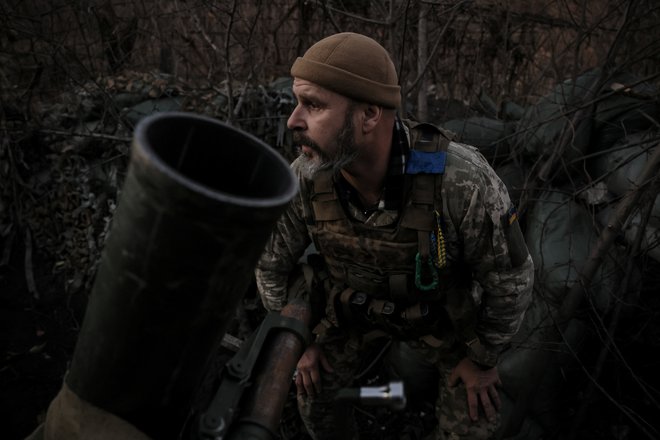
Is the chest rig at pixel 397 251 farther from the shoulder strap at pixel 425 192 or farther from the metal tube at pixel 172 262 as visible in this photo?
the metal tube at pixel 172 262

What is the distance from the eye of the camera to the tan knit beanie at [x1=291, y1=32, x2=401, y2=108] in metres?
1.68

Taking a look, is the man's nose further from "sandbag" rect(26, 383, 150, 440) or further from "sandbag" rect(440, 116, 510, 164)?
"sandbag" rect(440, 116, 510, 164)

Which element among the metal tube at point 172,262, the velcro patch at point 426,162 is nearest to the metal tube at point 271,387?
the metal tube at point 172,262

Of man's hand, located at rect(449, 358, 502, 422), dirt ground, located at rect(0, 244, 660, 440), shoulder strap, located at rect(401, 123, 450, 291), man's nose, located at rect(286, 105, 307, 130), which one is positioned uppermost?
man's nose, located at rect(286, 105, 307, 130)

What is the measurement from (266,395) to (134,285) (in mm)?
507

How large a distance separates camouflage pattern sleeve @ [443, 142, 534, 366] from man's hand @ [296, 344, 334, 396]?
71cm

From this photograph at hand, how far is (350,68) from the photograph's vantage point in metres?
1.69

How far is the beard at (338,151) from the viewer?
1738 millimetres

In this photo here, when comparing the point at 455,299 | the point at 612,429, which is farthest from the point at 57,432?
the point at 612,429

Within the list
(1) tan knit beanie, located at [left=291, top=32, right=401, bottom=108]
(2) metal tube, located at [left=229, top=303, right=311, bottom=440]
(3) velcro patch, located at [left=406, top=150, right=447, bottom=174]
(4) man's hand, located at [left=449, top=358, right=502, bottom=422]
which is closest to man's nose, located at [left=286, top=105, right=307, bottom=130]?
(1) tan knit beanie, located at [left=291, top=32, right=401, bottom=108]

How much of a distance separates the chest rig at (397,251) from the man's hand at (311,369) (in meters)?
0.25

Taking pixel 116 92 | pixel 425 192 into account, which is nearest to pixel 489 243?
pixel 425 192

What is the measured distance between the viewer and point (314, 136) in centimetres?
174

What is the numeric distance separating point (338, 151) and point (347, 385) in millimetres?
1301
